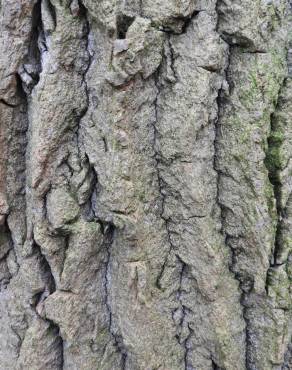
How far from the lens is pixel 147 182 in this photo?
7.32 feet

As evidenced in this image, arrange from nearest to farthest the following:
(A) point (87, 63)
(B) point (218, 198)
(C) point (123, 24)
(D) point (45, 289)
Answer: (C) point (123, 24) → (A) point (87, 63) → (B) point (218, 198) → (D) point (45, 289)

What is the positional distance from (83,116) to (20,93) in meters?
0.42

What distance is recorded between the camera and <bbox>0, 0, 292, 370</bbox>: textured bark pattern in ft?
6.81

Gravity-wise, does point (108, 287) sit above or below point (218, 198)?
below

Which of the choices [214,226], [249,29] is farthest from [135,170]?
[249,29]

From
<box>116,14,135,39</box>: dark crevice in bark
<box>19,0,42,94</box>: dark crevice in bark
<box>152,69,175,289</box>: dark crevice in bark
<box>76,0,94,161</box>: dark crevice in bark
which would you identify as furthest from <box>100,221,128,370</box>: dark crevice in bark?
<box>116,14,135,39</box>: dark crevice in bark

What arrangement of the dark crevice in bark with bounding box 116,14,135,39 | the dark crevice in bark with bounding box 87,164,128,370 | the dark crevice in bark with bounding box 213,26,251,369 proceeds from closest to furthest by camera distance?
the dark crevice in bark with bounding box 116,14,135,39 → the dark crevice in bark with bounding box 213,26,251,369 → the dark crevice in bark with bounding box 87,164,128,370

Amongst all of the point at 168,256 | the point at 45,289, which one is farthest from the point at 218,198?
the point at 45,289

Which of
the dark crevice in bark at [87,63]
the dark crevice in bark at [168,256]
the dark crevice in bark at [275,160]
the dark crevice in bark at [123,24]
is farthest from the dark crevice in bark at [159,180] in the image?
the dark crevice in bark at [275,160]

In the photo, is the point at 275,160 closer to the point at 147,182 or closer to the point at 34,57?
the point at 147,182

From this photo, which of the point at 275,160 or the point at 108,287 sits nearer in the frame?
the point at 275,160

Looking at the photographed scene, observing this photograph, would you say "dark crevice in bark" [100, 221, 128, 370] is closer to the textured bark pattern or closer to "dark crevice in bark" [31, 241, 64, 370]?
the textured bark pattern

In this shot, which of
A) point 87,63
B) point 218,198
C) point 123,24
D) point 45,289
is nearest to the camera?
point 123,24

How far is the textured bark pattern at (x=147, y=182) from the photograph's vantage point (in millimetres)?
2074
